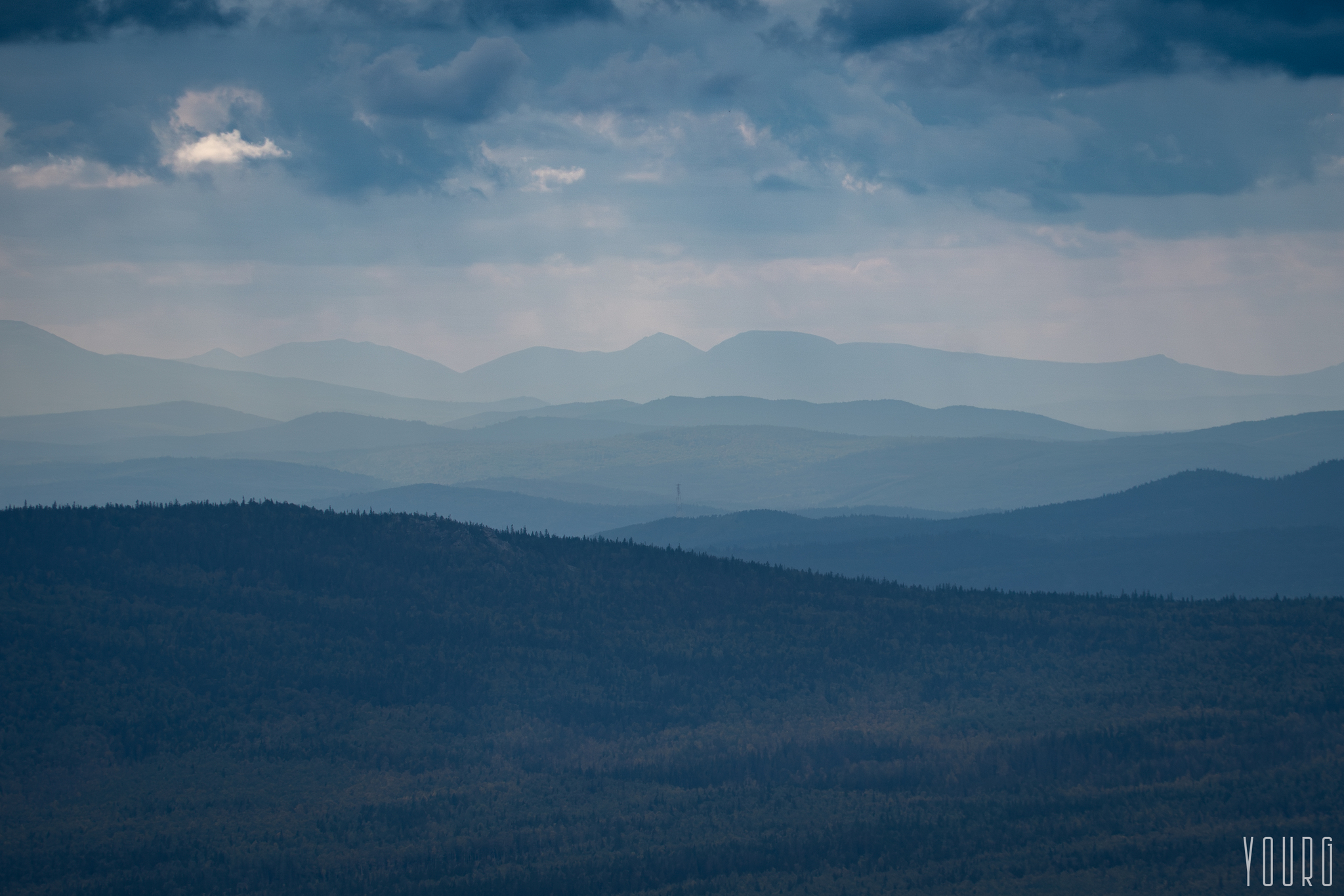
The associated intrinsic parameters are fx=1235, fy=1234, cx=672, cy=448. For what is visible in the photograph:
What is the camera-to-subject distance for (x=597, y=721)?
92562mm

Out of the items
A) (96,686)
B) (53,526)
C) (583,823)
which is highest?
(53,526)

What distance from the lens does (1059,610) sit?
4469 inches

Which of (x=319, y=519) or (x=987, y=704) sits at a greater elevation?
(x=319, y=519)

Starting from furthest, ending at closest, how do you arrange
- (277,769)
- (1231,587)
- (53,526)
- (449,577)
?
(1231,587) < (449,577) < (53,526) < (277,769)

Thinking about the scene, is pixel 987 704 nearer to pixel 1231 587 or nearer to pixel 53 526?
pixel 53 526

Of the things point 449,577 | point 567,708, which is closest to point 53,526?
point 449,577

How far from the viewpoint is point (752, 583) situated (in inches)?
4621

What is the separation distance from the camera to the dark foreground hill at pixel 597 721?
5819cm

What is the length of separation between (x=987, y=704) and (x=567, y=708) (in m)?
31.2

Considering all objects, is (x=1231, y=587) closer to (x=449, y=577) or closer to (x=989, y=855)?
(x=449, y=577)

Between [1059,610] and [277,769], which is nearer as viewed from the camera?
[277,769]

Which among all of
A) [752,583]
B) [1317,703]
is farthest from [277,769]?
[1317,703]

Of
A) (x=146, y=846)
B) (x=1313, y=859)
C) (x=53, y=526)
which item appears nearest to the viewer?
(x=1313, y=859)

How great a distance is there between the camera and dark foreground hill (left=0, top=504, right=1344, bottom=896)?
191ft
